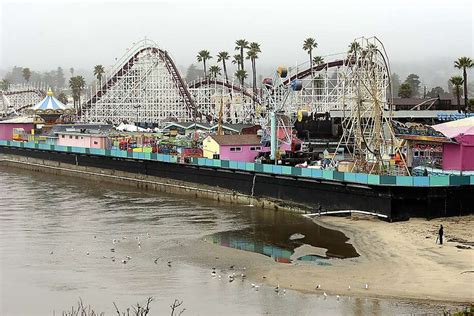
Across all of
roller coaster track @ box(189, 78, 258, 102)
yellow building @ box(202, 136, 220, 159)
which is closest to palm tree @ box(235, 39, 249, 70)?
roller coaster track @ box(189, 78, 258, 102)

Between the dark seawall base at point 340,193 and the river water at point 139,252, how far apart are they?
2.00 meters

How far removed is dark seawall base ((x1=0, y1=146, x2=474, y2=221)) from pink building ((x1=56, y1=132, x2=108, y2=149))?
15724 mm

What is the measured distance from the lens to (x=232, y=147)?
186 feet

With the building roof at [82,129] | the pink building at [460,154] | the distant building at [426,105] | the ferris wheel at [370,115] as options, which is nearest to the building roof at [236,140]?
the ferris wheel at [370,115]

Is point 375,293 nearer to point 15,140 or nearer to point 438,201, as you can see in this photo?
point 438,201

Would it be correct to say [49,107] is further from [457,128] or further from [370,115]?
[457,128]

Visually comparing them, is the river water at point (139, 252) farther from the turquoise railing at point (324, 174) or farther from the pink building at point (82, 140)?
the pink building at point (82, 140)

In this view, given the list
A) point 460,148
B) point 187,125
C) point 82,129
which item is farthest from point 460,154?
point 82,129

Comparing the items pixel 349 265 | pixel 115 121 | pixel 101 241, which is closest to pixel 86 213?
pixel 101 241

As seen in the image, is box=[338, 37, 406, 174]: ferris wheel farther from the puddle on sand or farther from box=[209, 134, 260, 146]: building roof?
box=[209, 134, 260, 146]: building roof

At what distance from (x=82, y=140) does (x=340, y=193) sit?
40.4m

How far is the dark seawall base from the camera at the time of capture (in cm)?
4003

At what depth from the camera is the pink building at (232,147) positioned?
5638cm

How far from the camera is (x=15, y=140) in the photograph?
89375mm
